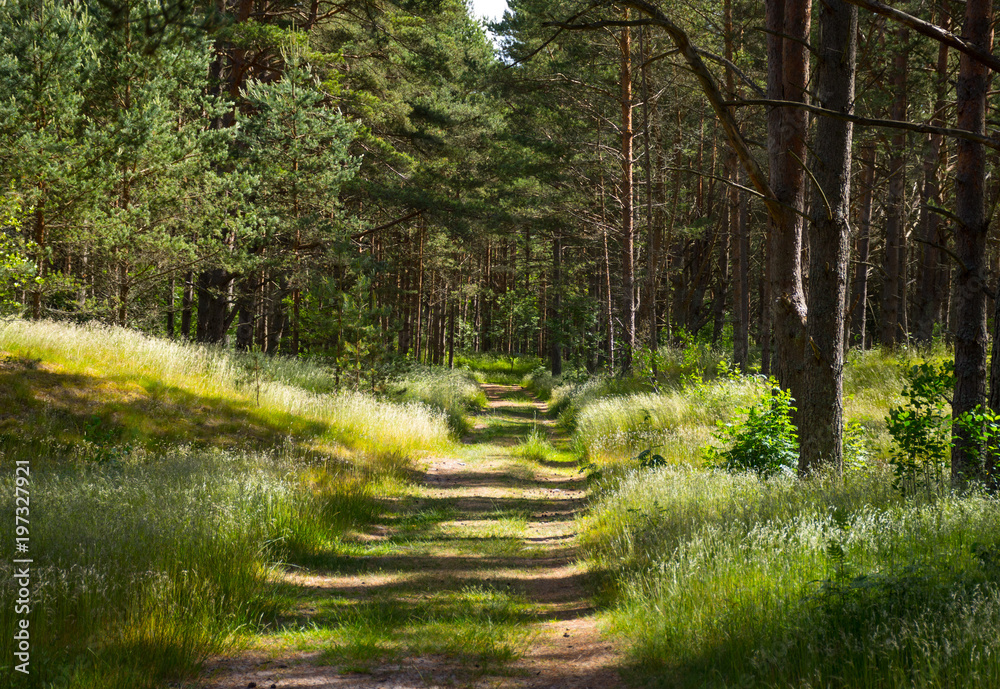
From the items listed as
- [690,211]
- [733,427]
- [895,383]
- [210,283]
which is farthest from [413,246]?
[733,427]

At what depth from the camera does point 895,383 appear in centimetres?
1255

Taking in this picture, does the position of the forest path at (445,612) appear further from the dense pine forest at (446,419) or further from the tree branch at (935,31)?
the tree branch at (935,31)

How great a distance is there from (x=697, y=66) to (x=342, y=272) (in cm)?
1601

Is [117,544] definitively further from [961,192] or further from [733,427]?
[961,192]

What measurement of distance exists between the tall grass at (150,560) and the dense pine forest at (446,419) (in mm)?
29

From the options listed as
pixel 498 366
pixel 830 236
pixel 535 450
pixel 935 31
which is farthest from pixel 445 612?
pixel 498 366

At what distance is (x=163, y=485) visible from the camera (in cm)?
605

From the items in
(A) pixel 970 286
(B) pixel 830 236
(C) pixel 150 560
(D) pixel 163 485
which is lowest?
(C) pixel 150 560

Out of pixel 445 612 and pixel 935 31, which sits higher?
pixel 935 31

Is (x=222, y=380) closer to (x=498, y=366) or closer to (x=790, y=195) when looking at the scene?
(x=790, y=195)

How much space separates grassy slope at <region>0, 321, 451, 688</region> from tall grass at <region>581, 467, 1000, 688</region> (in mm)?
2980

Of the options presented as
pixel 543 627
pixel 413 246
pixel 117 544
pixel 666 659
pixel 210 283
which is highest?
pixel 413 246

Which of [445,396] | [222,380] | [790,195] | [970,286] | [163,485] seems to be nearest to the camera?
[970,286]

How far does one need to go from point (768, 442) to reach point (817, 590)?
145 inches
